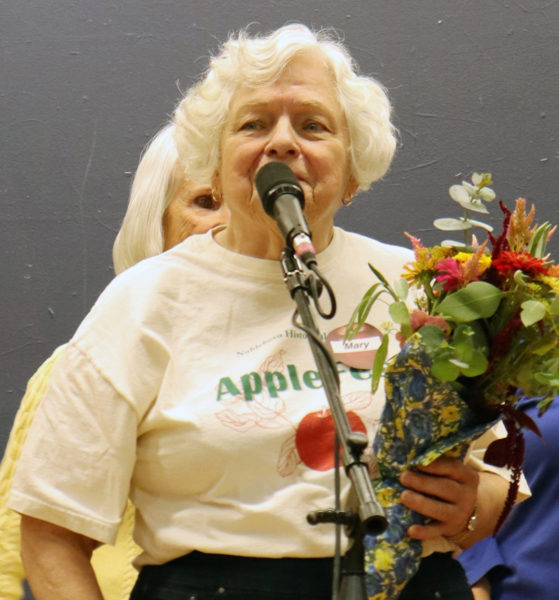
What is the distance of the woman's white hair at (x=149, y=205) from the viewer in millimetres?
2381

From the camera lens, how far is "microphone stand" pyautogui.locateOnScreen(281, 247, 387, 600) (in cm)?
105

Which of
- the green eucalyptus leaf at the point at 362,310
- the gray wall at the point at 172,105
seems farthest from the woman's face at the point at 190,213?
the green eucalyptus leaf at the point at 362,310

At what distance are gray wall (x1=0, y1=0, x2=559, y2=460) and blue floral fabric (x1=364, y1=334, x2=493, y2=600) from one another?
1398mm

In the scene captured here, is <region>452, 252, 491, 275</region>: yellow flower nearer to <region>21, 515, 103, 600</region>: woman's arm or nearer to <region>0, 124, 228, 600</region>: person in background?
<region>21, 515, 103, 600</region>: woman's arm

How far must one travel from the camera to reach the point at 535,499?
2.12 meters

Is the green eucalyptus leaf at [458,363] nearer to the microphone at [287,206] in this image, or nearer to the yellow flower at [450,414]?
the yellow flower at [450,414]

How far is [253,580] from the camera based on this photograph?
137 cm

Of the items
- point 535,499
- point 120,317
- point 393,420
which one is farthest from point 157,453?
point 535,499

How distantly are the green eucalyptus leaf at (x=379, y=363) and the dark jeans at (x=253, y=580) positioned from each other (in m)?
0.25

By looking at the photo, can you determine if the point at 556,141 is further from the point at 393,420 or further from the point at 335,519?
the point at 335,519

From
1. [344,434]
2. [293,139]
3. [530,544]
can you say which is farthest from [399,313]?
[530,544]

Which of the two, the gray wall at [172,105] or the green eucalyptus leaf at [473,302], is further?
the gray wall at [172,105]

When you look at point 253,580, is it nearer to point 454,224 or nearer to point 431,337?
point 431,337

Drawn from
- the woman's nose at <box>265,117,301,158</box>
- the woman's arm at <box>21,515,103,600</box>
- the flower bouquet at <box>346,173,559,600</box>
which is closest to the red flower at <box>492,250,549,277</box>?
the flower bouquet at <box>346,173,559,600</box>
